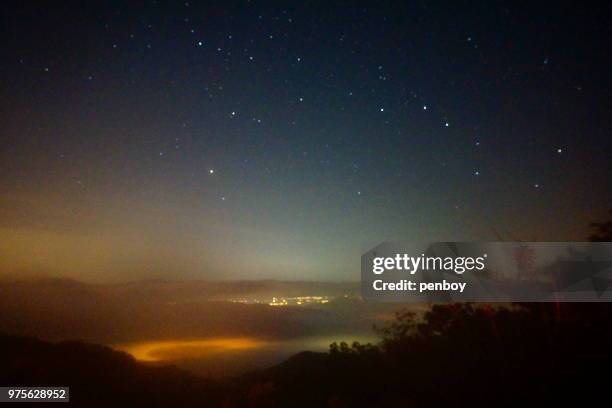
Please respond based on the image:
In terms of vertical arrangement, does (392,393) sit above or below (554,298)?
below

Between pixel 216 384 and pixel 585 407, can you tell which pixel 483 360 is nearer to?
pixel 585 407

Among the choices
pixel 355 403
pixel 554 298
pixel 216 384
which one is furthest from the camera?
pixel 216 384

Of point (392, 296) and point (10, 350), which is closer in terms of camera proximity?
point (392, 296)

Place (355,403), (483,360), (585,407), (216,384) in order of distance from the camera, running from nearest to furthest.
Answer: (585,407) → (355,403) → (483,360) → (216,384)

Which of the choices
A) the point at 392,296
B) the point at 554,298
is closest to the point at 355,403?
the point at 392,296

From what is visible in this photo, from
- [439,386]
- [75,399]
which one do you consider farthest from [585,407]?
[75,399]

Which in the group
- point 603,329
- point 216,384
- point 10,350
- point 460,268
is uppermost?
point 460,268

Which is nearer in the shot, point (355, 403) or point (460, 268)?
point (355, 403)

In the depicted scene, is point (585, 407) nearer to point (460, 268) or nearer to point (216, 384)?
point (460, 268)

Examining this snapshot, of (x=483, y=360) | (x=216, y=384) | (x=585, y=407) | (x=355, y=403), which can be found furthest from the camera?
(x=216, y=384)
